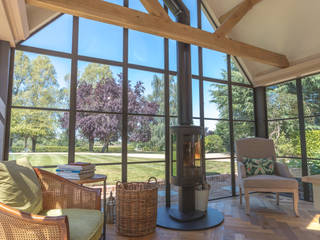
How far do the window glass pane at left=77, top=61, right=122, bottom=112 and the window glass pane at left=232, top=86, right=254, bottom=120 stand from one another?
2.26m

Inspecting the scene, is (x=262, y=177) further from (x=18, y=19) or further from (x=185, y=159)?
(x=18, y=19)

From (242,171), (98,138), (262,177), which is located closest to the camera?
(98,138)

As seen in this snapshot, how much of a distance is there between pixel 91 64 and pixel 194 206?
7.75ft

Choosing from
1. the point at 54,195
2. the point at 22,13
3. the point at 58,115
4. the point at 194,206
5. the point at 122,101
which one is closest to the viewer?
the point at 54,195

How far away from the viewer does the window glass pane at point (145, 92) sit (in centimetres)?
326

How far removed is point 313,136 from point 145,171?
9.20 ft

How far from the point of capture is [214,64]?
4.05 metres

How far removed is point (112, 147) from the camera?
307cm

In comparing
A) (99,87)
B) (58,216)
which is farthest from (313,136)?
(58,216)

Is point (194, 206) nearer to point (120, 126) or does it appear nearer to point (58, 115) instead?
point (120, 126)

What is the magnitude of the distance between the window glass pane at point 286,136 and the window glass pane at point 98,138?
299 cm

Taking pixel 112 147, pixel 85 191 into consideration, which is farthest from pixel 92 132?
pixel 85 191

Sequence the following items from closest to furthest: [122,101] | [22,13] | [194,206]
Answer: [22,13] → [194,206] → [122,101]

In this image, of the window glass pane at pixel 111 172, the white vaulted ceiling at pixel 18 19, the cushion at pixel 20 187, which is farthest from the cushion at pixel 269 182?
the white vaulted ceiling at pixel 18 19
